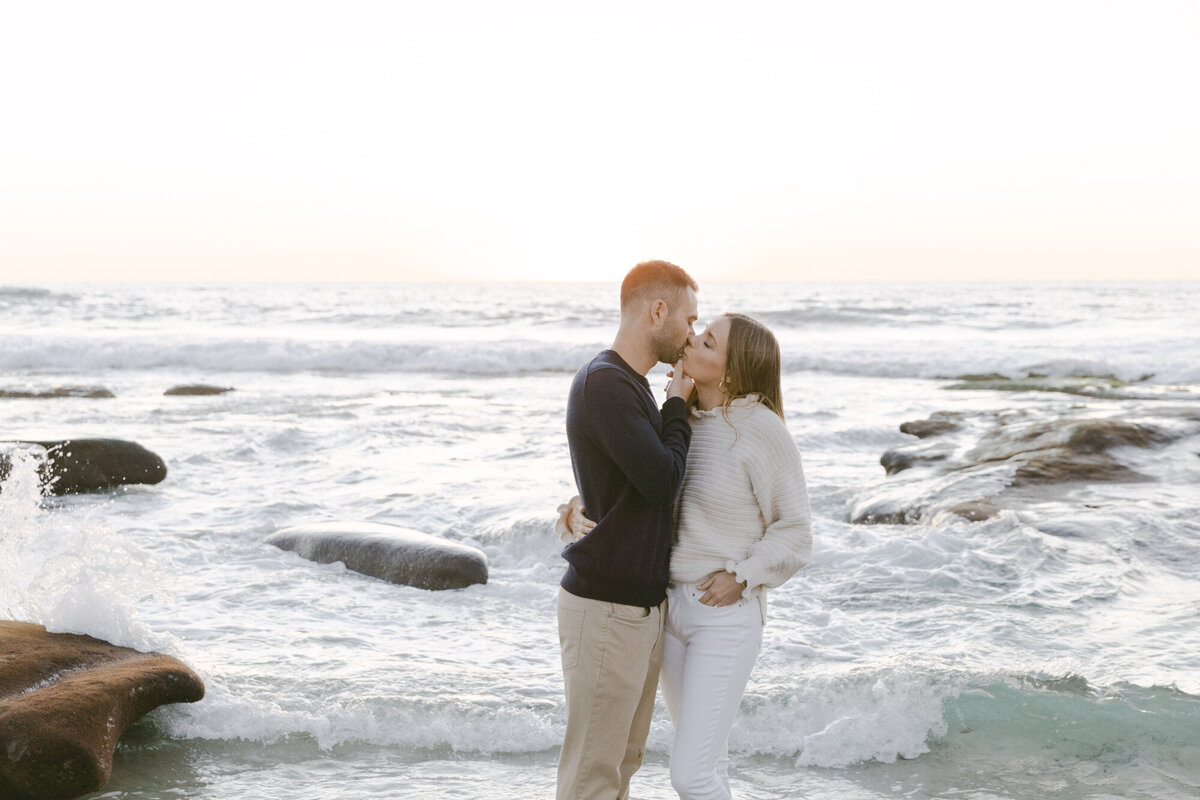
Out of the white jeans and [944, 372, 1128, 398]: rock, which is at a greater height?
the white jeans

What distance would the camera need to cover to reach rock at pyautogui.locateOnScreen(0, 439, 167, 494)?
416 inches

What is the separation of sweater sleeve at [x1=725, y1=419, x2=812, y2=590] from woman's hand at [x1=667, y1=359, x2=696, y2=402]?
293 millimetres

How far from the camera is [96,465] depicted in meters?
10.7

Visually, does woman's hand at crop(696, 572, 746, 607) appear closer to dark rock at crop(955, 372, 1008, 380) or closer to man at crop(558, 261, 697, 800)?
man at crop(558, 261, 697, 800)

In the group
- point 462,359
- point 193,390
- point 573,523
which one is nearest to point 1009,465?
point 573,523

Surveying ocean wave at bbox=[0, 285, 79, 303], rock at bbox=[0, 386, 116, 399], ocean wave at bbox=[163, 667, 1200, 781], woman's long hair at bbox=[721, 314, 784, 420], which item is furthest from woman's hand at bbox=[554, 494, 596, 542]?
ocean wave at bbox=[0, 285, 79, 303]

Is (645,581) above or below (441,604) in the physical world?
above

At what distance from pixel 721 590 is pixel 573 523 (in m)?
0.52

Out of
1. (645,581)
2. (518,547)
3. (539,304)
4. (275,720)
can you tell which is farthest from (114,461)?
(539,304)

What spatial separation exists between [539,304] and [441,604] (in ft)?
169

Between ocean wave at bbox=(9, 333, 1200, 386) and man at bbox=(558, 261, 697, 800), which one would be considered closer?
man at bbox=(558, 261, 697, 800)

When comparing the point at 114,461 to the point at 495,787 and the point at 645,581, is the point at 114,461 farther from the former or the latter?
the point at 645,581

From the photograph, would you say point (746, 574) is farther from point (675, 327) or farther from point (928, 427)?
point (928, 427)

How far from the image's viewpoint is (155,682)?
470 cm
